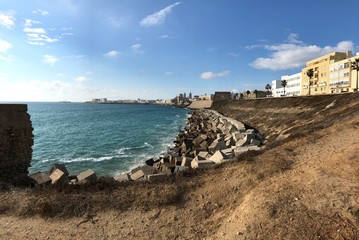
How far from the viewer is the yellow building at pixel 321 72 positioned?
73250mm

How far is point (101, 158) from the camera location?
2470 cm

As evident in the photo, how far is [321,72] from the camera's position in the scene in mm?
76688

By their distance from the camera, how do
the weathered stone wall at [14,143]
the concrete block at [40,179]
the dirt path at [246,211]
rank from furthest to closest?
the concrete block at [40,179], the weathered stone wall at [14,143], the dirt path at [246,211]

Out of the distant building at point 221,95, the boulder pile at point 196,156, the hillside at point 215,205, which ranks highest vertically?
the distant building at point 221,95

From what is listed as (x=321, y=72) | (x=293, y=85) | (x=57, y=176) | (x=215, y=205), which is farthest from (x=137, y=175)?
(x=293, y=85)

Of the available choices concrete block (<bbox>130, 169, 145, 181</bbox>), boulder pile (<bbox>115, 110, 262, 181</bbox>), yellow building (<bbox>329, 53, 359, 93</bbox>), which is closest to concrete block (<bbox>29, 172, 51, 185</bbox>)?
boulder pile (<bbox>115, 110, 262, 181</bbox>)

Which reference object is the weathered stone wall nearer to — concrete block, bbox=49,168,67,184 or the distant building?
concrete block, bbox=49,168,67,184

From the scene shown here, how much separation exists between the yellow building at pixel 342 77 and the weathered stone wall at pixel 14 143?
67.5 meters

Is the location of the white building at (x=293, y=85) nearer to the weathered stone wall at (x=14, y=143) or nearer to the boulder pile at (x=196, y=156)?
the boulder pile at (x=196, y=156)

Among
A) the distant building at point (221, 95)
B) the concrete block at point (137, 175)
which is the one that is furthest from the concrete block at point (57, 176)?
the distant building at point (221, 95)

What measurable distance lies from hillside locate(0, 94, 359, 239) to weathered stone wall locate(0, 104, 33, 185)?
2.30m

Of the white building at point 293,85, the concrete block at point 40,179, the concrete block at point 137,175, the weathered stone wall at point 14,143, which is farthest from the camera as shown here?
the white building at point 293,85

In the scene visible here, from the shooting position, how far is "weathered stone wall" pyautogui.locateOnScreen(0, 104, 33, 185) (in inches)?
446

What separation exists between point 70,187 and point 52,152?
22052mm
